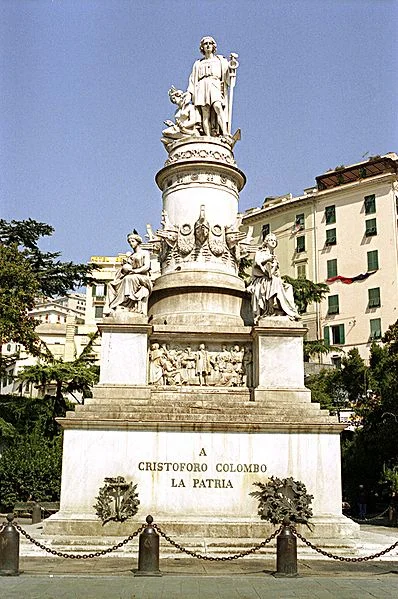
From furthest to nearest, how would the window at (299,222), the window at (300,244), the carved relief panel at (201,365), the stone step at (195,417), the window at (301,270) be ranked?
the window at (299,222)
the window at (300,244)
the window at (301,270)
the carved relief panel at (201,365)
the stone step at (195,417)

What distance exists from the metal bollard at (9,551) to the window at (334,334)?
45.1 m

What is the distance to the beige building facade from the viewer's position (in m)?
52.6

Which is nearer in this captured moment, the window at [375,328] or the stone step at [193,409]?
the stone step at [193,409]

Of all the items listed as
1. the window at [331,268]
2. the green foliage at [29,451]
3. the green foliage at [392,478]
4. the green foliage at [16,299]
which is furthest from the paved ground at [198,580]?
the window at [331,268]

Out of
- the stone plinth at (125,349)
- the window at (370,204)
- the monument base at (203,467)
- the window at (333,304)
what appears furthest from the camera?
the window at (333,304)

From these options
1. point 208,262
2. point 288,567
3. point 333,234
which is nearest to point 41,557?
point 288,567

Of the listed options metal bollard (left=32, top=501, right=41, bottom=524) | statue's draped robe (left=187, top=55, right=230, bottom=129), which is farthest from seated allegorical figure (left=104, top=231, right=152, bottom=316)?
metal bollard (left=32, top=501, right=41, bottom=524)

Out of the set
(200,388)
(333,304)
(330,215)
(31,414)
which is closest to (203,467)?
(200,388)

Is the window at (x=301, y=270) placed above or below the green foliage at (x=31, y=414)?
above

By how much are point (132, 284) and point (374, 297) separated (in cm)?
3888

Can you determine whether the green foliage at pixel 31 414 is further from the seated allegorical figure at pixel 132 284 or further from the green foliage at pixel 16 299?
the seated allegorical figure at pixel 132 284

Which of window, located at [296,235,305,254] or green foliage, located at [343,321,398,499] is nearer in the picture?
green foliage, located at [343,321,398,499]

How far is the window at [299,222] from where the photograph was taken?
59828 mm

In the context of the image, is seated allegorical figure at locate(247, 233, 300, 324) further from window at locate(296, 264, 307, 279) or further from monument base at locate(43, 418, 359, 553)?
window at locate(296, 264, 307, 279)
